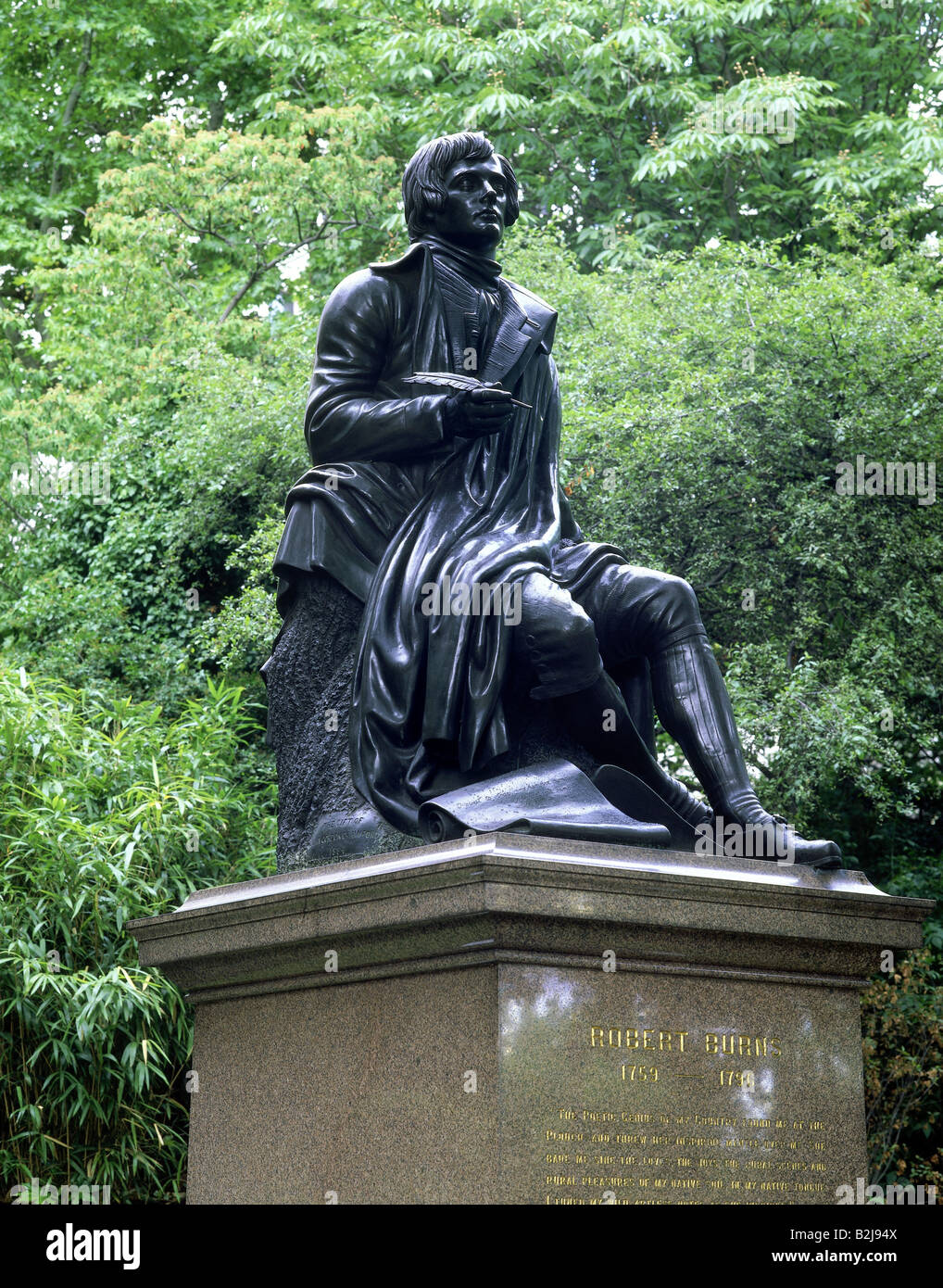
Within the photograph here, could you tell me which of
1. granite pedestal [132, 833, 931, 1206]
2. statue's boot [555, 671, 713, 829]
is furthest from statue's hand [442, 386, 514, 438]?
granite pedestal [132, 833, 931, 1206]

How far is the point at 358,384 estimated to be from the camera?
19.5 ft

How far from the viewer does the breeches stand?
523cm

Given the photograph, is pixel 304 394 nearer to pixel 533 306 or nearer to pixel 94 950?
pixel 94 950

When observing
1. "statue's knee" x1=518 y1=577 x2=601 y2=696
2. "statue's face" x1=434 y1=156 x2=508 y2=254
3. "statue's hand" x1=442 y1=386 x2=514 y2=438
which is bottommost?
"statue's knee" x1=518 y1=577 x2=601 y2=696

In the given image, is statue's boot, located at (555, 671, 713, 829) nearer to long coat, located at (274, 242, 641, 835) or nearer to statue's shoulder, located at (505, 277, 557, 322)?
long coat, located at (274, 242, 641, 835)

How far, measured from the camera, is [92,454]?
1469 centimetres

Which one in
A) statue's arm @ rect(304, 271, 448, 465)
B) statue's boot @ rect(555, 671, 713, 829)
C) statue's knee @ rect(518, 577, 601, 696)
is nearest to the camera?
statue's knee @ rect(518, 577, 601, 696)

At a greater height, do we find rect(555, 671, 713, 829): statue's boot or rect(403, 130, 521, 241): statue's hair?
rect(403, 130, 521, 241): statue's hair

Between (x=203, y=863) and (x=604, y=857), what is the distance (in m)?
4.94

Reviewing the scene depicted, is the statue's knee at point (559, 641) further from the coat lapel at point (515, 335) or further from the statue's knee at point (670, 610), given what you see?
the coat lapel at point (515, 335)

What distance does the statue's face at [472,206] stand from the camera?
19.8 ft

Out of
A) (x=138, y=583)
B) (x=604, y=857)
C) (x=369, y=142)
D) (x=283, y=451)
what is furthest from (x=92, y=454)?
(x=604, y=857)

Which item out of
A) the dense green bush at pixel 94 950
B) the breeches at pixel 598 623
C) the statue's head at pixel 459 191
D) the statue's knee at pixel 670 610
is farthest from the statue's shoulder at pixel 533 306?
the dense green bush at pixel 94 950

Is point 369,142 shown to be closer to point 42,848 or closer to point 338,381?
point 42,848
